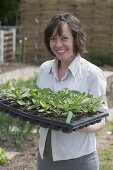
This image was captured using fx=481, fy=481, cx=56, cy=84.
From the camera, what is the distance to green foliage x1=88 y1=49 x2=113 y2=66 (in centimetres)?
1424

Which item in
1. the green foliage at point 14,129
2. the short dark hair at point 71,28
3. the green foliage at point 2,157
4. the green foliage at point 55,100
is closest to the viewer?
the green foliage at point 55,100

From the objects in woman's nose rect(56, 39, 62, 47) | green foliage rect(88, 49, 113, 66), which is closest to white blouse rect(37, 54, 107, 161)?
woman's nose rect(56, 39, 62, 47)

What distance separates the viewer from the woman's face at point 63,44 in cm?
254

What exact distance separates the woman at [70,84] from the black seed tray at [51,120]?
25cm

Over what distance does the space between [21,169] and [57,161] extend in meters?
2.27

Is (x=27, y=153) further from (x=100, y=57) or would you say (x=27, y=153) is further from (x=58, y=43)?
(x=100, y=57)

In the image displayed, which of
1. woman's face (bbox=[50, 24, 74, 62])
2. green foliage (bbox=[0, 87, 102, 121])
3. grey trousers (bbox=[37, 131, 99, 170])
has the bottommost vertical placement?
grey trousers (bbox=[37, 131, 99, 170])

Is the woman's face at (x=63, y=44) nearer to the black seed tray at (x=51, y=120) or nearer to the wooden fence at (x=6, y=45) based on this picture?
the black seed tray at (x=51, y=120)

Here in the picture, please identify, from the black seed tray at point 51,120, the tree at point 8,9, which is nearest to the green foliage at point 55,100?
the black seed tray at point 51,120

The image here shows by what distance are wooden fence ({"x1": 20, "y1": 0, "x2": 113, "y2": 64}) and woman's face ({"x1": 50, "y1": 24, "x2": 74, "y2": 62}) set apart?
459 inches

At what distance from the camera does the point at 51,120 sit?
2.18 metres

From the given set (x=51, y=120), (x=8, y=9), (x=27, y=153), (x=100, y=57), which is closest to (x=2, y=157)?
(x=27, y=153)

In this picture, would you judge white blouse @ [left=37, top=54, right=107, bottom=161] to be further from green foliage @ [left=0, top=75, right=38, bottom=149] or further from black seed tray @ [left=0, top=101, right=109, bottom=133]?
green foliage @ [left=0, top=75, right=38, bottom=149]

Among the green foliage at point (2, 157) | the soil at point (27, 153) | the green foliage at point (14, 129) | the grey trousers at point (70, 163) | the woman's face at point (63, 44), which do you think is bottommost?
the soil at point (27, 153)
